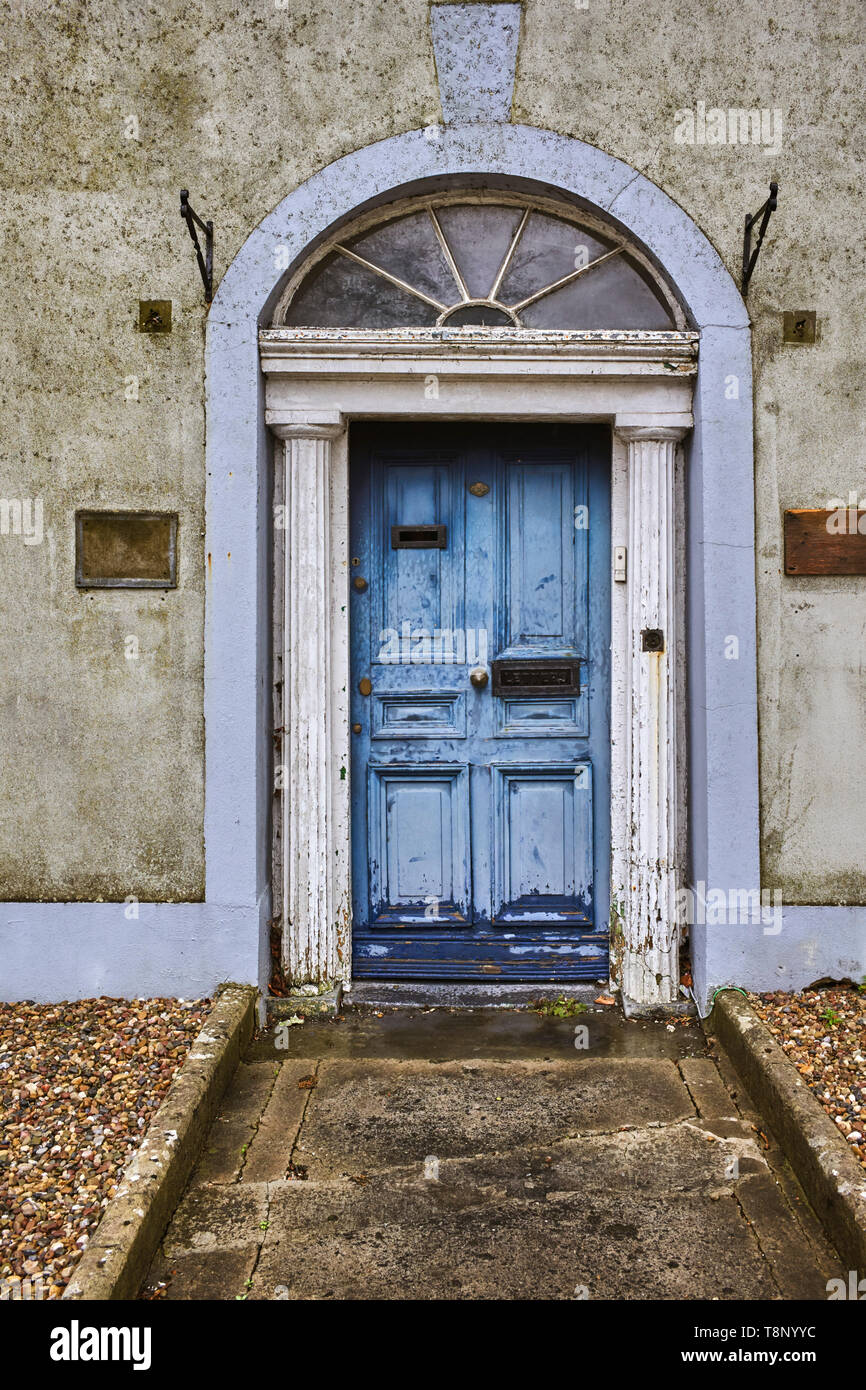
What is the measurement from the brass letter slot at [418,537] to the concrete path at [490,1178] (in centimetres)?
211

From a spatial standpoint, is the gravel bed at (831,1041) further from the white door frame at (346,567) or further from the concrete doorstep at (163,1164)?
the concrete doorstep at (163,1164)

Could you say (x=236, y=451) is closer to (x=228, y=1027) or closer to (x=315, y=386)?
(x=315, y=386)

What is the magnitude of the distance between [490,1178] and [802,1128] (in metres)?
0.98

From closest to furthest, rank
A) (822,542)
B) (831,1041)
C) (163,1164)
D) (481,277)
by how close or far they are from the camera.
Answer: (163,1164) → (831,1041) → (822,542) → (481,277)

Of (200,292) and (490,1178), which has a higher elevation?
(200,292)

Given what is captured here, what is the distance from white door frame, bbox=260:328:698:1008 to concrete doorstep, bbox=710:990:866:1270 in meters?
A: 0.57

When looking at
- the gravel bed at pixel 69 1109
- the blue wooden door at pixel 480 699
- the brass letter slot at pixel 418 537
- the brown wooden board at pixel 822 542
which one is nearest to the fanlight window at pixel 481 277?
the blue wooden door at pixel 480 699

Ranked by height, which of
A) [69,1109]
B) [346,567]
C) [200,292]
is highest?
[200,292]

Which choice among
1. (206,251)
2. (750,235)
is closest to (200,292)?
(206,251)

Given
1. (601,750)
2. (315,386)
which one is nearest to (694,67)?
(315,386)

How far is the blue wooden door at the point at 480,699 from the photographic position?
469 centimetres

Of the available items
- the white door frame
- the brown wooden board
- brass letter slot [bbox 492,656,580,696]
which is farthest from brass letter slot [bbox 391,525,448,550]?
the brown wooden board

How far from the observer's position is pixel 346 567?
4.62 m

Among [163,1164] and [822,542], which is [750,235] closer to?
[822,542]
